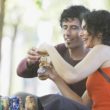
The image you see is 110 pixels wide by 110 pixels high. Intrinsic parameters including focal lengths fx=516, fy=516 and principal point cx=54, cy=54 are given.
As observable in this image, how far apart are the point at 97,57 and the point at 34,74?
2.75 feet

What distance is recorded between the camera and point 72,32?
3814 mm

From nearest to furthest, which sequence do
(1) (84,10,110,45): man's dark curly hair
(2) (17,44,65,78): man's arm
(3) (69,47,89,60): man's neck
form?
(1) (84,10,110,45): man's dark curly hair, (2) (17,44,65,78): man's arm, (3) (69,47,89,60): man's neck

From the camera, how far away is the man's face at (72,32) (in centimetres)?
380

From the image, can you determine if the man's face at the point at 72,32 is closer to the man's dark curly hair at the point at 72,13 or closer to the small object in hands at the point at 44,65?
the man's dark curly hair at the point at 72,13

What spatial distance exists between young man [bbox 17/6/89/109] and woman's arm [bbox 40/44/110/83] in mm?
456

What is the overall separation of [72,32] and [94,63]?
0.64 metres

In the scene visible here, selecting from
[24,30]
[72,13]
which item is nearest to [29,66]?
[72,13]

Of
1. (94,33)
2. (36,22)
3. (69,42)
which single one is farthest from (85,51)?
(36,22)

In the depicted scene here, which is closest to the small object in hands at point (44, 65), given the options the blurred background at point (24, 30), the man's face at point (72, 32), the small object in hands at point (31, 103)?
the small object in hands at point (31, 103)

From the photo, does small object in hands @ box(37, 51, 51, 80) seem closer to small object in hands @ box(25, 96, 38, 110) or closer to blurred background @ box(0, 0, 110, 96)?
small object in hands @ box(25, 96, 38, 110)

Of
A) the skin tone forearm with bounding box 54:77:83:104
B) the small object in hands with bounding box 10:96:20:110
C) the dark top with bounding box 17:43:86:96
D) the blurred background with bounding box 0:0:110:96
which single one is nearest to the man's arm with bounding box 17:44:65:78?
the dark top with bounding box 17:43:86:96

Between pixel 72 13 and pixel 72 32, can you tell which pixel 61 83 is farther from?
pixel 72 13

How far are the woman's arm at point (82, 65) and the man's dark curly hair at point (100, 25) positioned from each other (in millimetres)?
104

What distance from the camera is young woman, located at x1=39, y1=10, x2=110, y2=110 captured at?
3.22 meters
